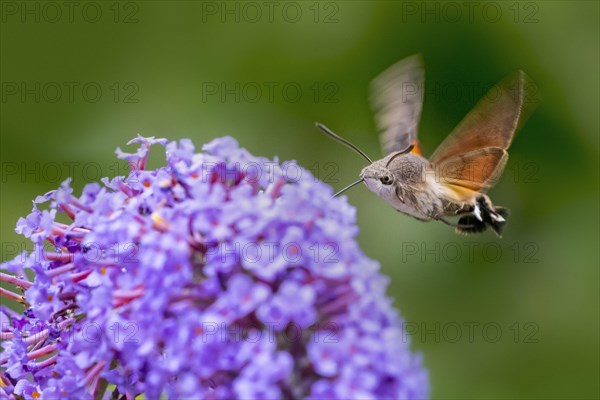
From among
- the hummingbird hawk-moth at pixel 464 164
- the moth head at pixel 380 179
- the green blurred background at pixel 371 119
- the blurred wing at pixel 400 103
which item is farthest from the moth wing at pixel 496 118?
the green blurred background at pixel 371 119

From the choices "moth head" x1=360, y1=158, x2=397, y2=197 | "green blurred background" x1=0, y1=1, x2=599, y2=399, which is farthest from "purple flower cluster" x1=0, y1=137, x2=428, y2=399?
"green blurred background" x1=0, y1=1, x2=599, y2=399

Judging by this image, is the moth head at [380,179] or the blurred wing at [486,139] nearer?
the moth head at [380,179]

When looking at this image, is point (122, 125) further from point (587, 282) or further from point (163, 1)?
point (587, 282)

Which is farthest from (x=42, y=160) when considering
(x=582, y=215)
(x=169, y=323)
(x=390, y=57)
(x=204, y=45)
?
(x=582, y=215)

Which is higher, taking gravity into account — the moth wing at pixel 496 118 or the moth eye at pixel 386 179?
the moth wing at pixel 496 118

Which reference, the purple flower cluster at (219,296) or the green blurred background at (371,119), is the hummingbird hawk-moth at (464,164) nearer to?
the purple flower cluster at (219,296)

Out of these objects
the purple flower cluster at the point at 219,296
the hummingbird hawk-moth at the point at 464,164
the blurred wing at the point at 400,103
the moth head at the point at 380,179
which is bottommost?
the purple flower cluster at the point at 219,296

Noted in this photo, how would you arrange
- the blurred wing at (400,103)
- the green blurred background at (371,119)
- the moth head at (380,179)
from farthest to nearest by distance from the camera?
the green blurred background at (371,119), the blurred wing at (400,103), the moth head at (380,179)
